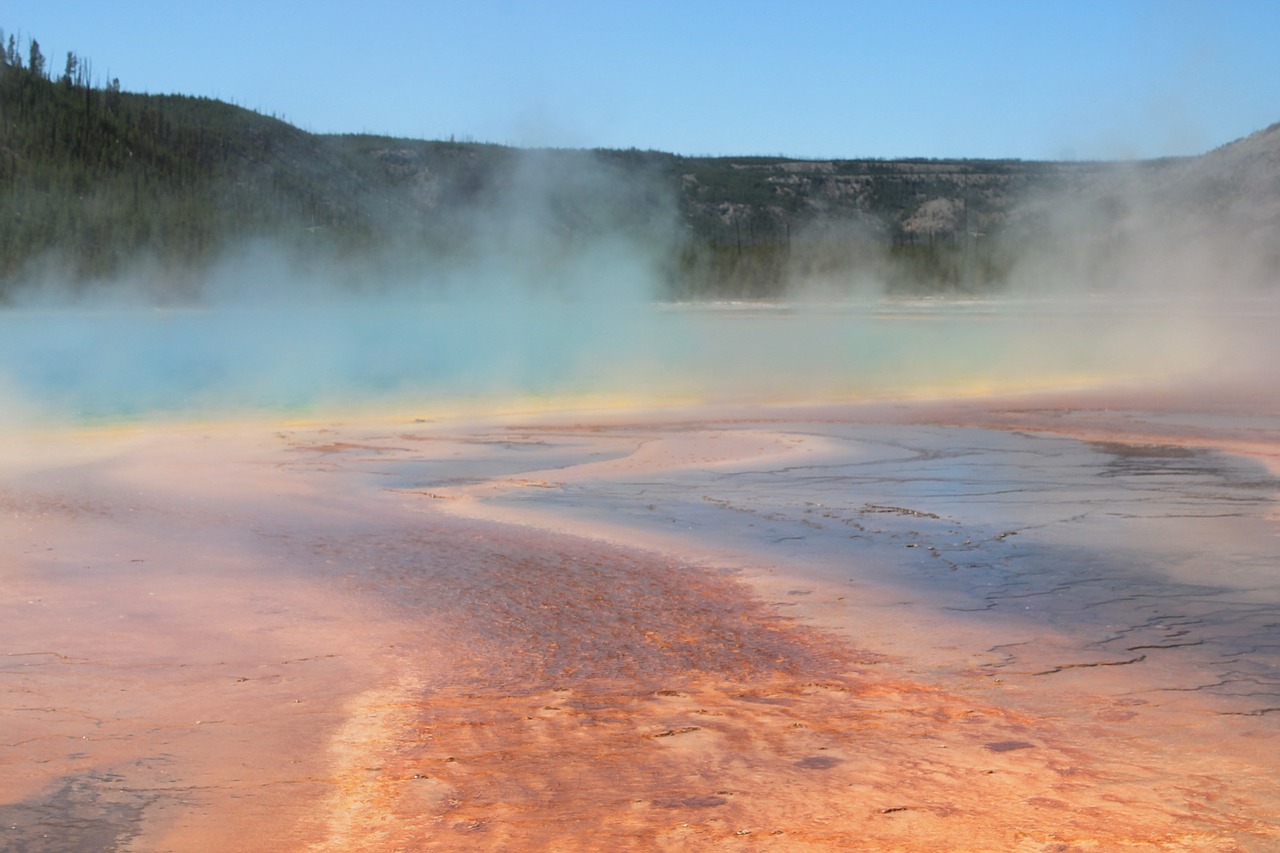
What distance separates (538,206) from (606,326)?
63683 millimetres

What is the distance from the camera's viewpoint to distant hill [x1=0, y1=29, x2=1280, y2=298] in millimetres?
64562

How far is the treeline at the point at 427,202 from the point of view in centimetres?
6419

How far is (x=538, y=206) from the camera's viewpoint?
104625 mm

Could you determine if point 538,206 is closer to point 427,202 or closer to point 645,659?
point 427,202

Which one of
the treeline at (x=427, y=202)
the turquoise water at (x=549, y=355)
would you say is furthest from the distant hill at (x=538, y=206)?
the turquoise water at (x=549, y=355)

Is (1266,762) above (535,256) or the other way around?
the other way around

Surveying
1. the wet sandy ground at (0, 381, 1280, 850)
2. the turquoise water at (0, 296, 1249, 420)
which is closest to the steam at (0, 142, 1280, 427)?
the turquoise water at (0, 296, 1249, 420)

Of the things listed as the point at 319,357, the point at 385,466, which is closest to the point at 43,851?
the point at 385,466

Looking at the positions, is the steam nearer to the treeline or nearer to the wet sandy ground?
the treeline

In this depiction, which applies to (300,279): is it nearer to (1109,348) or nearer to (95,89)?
(95,89)

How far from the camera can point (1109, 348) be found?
29312mm

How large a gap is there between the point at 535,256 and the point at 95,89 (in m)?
31.8

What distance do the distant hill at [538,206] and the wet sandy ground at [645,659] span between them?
51.3 metres

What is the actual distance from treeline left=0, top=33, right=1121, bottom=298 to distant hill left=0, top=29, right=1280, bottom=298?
0.55ft
